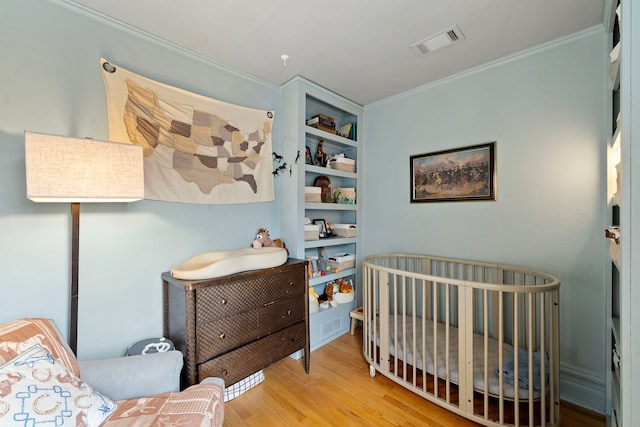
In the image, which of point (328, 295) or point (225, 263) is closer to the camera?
point (225, 263)

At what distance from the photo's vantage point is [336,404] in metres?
1.73

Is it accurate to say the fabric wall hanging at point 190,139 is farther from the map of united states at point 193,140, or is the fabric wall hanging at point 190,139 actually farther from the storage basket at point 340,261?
the storage basket at point 340,261

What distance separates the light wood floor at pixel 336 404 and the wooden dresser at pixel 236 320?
0.64ft

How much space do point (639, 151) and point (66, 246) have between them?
2.41 metres

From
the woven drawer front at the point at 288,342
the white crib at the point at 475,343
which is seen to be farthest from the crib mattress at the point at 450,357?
the woven drawer front at the point at 288,342

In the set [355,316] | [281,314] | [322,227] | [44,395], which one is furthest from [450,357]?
[44,395]

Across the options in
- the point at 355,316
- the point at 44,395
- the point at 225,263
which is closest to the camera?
the point at 44,395

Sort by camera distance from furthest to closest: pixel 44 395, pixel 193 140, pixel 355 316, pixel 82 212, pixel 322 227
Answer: pixel 322 227 < pixel 355 316 < pixel 193 140 < pixel 82 212 < pixel 44 395

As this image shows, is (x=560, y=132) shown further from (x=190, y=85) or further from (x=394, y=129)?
(x=190, y=85)

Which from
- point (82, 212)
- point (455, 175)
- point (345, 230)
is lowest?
point (345, 230)

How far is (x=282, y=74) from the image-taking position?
2.27 meters

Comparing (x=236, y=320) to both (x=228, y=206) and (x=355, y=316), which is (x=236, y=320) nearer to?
(x=228, y=206)

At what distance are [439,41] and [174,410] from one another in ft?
8.31

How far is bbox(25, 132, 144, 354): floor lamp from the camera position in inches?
43.9
